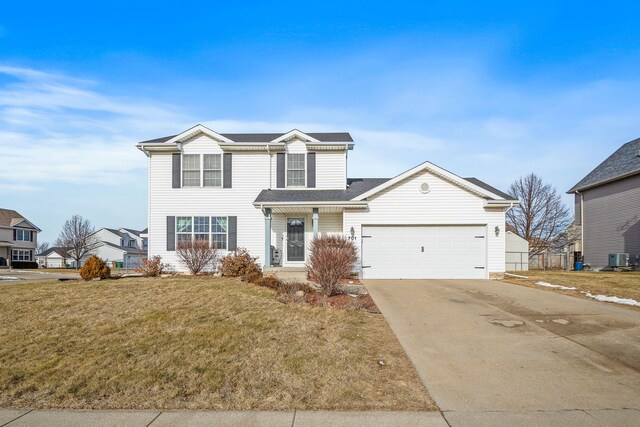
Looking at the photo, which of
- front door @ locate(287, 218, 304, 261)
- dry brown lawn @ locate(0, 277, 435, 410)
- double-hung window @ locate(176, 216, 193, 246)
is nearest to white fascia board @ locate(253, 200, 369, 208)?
front door @ locate(287, 218, 304, 261)

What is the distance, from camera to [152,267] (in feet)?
60.0

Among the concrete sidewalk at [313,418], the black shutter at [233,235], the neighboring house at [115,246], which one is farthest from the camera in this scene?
the neighboring house at [115,246]

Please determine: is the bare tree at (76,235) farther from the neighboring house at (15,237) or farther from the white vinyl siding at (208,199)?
the white vinyl siding at (208,199)

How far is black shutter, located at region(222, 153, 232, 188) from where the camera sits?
768 inches

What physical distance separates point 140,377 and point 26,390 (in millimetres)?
1357

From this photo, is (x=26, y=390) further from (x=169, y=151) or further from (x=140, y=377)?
(x=169, y=151)

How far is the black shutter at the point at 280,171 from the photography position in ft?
64.9

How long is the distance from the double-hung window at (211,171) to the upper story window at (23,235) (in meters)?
45.6

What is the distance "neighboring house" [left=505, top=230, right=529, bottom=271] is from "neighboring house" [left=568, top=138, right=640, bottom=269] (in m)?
4.02

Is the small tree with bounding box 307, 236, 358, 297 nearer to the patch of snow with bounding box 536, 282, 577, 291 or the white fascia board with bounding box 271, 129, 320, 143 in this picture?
the patch of snow with bounding box 536, 282, 577, 291

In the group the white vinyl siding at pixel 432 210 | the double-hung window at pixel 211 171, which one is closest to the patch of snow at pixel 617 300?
the white vinyl siding at pixel 432 210

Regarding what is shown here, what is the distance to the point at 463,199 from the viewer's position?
1745cm

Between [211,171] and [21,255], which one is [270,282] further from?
[21,255]

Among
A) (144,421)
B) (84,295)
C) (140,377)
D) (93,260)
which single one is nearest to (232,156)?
(93,260)
